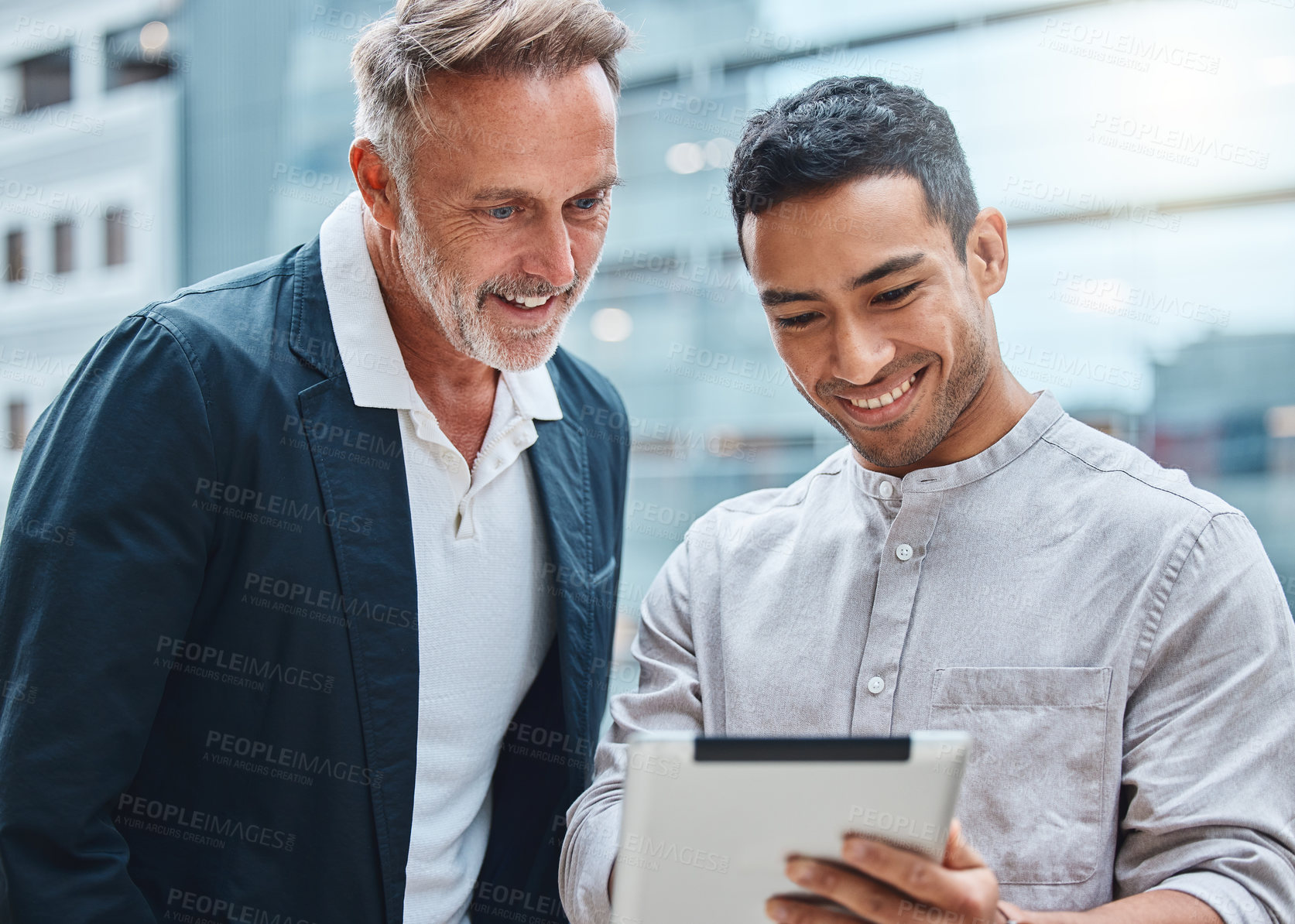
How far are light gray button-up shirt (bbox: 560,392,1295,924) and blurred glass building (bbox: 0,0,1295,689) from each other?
451mm

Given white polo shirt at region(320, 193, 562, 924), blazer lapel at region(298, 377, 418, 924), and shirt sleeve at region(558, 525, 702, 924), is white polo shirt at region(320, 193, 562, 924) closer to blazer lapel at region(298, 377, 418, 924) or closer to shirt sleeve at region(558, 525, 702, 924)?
blazer lapel at region(298, 377, 418, 924)

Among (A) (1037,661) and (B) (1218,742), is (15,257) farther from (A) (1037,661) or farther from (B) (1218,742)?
(B) (1218,742)

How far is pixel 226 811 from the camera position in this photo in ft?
4.02

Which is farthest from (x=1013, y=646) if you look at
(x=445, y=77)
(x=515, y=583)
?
(x=445, y=77)

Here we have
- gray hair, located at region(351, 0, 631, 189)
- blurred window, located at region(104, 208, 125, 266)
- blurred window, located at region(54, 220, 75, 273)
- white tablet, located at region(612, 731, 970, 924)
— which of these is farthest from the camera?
blurred window, located at region(54, 220, 75, 273)

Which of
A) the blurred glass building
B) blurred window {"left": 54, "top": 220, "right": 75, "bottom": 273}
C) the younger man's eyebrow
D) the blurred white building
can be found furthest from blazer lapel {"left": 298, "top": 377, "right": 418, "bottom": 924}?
blurred window {"left": 54, "top": 220, "right": 75, "bottom": 273}

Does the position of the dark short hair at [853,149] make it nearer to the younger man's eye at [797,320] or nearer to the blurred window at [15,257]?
the younger man's eye at [797,320]

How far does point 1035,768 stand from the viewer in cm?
103

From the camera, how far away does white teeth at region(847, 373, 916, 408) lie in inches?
43.8

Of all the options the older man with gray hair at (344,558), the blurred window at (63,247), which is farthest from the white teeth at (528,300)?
the blurred window at (63,247)

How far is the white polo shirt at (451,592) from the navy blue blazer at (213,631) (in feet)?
0.13

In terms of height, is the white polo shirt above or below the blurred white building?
below

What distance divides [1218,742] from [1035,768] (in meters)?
0.16

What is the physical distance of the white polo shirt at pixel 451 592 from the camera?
1322 millimetres
